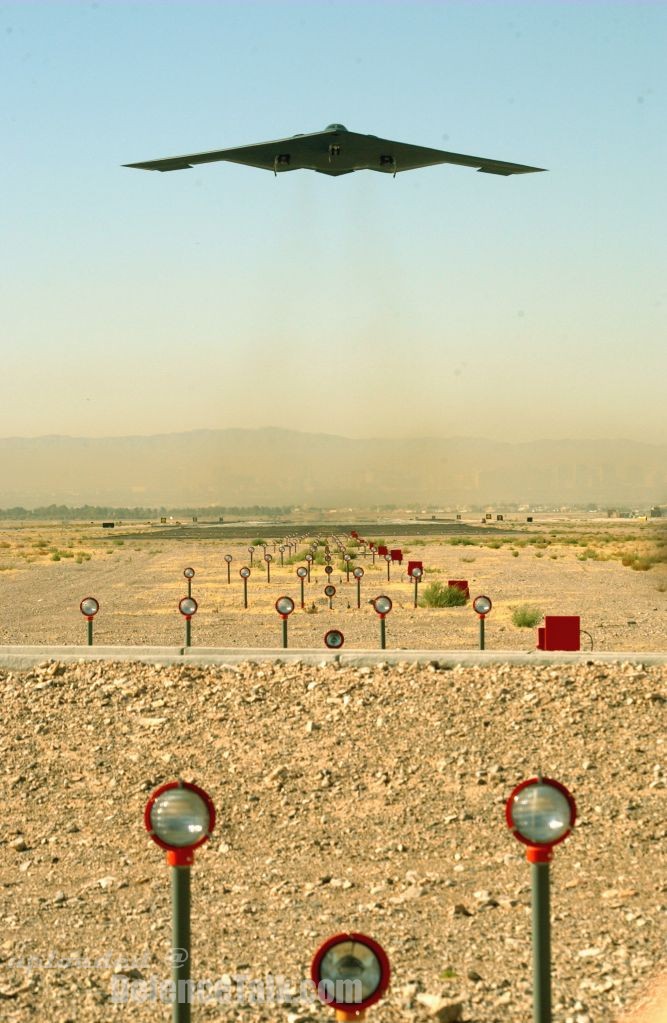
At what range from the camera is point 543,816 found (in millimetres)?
4762

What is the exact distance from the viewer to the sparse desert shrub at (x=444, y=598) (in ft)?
116

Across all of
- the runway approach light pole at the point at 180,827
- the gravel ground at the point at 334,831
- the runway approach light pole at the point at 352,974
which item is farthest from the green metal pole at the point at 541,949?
the gravel ground at the point at 334,831

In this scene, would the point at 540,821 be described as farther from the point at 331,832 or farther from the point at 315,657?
the point at 315,657

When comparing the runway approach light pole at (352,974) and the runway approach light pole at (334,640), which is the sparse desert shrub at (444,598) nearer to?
the runway approach light pole at (334,640)

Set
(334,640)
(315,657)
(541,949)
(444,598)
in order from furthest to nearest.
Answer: (444,598), (334,640), (315,657), (541,949)

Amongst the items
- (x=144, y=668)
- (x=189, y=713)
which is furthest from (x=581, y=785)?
(x=144, y=668)

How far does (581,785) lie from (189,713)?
4.34 metres

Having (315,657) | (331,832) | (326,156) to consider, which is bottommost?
(331,832)

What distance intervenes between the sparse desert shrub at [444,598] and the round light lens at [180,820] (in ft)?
101

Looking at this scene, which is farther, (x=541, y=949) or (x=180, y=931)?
(x=541, y=949)

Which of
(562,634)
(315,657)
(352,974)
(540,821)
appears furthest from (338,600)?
(352,974)

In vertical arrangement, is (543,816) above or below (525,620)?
below

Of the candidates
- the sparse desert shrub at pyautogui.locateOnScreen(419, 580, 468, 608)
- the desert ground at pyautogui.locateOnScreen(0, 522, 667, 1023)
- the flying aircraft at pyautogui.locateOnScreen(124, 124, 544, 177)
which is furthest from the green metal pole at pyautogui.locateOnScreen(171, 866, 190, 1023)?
the sparse desert shrub at pyautogui.locateOnScreen(419, 580, 468, 608)

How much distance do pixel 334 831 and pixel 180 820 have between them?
6092mm
